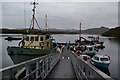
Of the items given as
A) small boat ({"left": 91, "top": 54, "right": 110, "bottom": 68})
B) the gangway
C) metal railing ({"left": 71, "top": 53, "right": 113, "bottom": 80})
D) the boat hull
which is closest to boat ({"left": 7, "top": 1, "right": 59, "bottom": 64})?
the boat hull

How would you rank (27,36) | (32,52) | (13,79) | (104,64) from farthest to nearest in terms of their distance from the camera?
1. (104,64)
2. (27,36)
3. (32,52)
4. (13,79)

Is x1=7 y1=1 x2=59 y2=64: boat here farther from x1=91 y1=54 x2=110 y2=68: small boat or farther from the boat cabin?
x1=91 y1=54 x2=110 y2=68: small boat

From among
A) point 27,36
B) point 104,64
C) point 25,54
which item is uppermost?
point 27,36

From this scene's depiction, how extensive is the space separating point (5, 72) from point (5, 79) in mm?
269

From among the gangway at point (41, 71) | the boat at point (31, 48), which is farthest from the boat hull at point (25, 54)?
the gangway at point (41, 71)

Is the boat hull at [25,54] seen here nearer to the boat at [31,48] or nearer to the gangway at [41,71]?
the boat at [31,48]

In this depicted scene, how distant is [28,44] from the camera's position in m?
22.2

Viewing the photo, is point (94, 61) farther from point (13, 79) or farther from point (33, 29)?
point (13, 79)

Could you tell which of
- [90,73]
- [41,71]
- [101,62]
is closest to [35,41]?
[101,62]

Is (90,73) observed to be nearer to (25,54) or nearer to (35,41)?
(25,54)

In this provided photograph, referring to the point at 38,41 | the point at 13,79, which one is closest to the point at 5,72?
the point at 13,79

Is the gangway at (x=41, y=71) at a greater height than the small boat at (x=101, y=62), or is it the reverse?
the gangway at (x=41, y=71)

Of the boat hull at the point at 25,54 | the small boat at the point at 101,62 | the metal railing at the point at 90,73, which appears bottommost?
the small boat at the point at 101,62

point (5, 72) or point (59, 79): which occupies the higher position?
point (5, 72)
